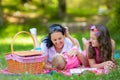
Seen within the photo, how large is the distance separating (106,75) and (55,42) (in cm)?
117

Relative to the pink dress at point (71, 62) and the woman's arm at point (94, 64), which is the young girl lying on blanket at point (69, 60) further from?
the woman's arm at point (94, 64)

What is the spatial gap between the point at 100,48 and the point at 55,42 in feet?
2.25

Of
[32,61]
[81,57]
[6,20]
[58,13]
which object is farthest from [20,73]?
[58,13]

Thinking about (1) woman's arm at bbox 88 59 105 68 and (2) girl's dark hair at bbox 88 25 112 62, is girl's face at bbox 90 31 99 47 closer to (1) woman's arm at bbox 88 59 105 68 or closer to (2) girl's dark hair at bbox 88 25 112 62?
(2) girl's dark hair at bbox 88 25 112 62

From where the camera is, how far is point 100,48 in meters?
6.12

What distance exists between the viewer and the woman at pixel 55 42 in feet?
20.5

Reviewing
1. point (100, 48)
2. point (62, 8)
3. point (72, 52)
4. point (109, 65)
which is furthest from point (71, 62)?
point (62, 8)

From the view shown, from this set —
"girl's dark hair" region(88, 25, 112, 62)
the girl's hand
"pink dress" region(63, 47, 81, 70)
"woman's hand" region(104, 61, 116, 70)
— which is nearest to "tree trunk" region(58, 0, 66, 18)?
"pink dress" region(63, 47, 81, 70)

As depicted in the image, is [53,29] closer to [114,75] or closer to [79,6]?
[114,75]

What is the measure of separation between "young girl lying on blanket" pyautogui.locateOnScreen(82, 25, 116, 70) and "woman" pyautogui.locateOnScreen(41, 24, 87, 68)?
0.44 m

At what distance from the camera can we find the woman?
20.5 feet

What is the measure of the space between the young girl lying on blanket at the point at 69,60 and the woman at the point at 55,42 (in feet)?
0.38

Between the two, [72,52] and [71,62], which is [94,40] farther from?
[71,62]

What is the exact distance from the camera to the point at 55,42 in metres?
6.28
